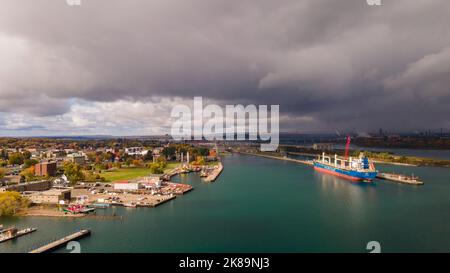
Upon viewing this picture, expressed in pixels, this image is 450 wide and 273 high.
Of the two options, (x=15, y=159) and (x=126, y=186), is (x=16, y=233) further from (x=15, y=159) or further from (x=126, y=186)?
(x=15, y=159)

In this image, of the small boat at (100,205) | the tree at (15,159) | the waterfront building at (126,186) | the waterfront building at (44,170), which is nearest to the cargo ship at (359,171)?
the waterfront building at (126,186)

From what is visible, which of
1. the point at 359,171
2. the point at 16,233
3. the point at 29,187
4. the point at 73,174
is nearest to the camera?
the point at 16,233

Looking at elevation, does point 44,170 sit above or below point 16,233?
above

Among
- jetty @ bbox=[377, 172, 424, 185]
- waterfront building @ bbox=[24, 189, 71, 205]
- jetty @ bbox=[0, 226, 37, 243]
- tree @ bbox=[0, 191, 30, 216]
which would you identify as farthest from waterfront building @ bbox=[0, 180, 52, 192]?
jetty @ bbox=[377, 172, 424, 185]

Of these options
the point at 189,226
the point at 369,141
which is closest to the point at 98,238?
the point at 189,226

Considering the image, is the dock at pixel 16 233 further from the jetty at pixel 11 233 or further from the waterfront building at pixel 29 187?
the waterfront building at pixel 29 187

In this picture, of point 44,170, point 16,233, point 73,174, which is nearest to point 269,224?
point 16,233
